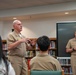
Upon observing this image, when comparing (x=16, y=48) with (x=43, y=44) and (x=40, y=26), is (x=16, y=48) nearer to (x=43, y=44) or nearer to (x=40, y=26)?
(x=43, y=44)

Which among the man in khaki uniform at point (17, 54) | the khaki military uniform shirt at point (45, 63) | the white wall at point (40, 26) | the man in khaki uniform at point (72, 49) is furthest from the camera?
the white wall at point (40, 26)

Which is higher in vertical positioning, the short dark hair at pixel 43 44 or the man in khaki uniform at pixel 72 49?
the short dark hair at pixel 43 44

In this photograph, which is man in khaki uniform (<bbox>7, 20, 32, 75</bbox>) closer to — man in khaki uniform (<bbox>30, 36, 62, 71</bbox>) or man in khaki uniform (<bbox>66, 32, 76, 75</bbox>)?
man in khaki uniform (<bbox>30, 36, 62, 71</bbox>)

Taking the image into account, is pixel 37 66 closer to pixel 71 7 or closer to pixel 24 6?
pixel 71 7

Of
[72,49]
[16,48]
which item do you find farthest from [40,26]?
[16,48]

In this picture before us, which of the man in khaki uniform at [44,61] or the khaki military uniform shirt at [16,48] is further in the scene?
the khaki military uniform shirt at [16,48]

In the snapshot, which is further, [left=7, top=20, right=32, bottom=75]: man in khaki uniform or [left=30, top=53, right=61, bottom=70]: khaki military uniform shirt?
[left=7, top=20, right=32, bottom=75]: man in khaki uniform

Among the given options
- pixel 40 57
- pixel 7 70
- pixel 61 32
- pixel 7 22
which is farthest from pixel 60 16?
pixel 7 70

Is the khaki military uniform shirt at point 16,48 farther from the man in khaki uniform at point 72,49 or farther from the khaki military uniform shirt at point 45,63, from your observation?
the man in khaki uniform at point 72,49

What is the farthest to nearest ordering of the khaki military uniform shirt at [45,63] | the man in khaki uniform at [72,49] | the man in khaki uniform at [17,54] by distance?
the man in khaki uniform at [72,49] < the man in khaki uniform at [17,54] < the khaki military uniform shirt at [45,63]

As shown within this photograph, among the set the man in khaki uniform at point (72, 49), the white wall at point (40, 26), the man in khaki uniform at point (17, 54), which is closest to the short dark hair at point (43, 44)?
the man in khaki uniform at point (17, 54)

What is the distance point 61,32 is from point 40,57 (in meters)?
3.57

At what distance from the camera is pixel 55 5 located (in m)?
6.86

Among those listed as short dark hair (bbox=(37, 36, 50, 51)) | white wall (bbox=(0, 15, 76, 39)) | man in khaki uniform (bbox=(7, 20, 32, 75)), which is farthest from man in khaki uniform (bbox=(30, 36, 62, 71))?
white wall (bbox=(0, 15, 76, 39))
